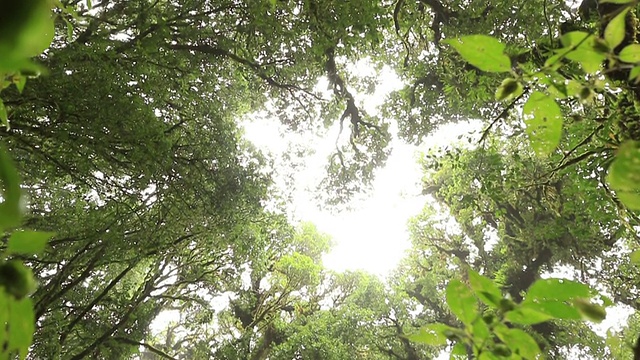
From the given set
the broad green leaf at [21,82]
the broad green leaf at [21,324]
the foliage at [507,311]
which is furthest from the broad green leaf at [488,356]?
the broad green leaf at [21,82]

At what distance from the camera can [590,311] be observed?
0.38 meters

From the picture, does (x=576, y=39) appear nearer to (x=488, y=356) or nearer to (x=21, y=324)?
(x=488, y=356)

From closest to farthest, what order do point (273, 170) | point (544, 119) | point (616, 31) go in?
point (616, 31) < point (544, 119) < point (273, 170)

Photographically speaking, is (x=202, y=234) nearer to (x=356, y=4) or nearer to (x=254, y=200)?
(x=254, y=200)

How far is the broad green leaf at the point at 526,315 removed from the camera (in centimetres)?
43

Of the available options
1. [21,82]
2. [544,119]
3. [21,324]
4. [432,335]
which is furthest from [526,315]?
[21,82]

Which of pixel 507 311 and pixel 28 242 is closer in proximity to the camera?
pixel 28 242

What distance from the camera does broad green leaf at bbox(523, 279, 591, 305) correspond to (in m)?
0.42

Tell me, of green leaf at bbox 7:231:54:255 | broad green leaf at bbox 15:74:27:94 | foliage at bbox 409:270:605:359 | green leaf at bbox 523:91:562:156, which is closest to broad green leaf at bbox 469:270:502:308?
foliage at bbox 409:270:605:359

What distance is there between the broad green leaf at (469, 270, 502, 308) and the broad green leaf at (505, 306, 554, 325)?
0.02 meters

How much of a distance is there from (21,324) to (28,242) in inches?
2.9

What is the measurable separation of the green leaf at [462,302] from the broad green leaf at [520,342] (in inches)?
1.3

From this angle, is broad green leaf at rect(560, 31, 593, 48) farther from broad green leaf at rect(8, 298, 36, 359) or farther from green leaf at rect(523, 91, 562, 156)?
broad green leaf at rect(8, 298, 36, 359)

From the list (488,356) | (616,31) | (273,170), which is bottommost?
(488,356)
